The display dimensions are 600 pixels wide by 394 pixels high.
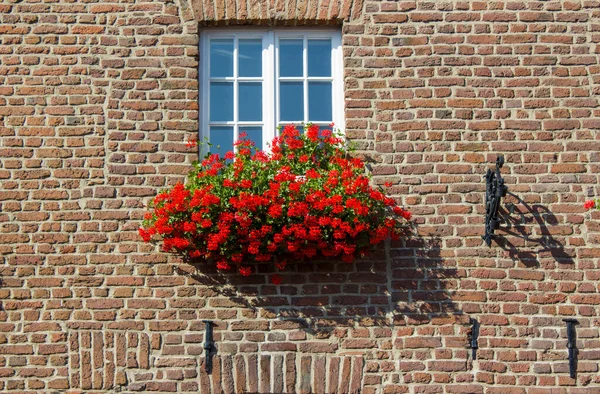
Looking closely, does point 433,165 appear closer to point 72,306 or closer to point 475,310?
point 475,310

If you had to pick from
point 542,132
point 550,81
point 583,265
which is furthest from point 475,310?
point 550,81

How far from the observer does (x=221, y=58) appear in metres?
7.14

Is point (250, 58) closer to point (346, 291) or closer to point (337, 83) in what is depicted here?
point (337, 83)

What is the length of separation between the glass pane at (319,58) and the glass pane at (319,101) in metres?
0.10

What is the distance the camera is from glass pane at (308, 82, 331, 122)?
23.1 ft

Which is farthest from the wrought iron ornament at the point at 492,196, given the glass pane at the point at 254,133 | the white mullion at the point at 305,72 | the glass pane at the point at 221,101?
the glass pane at the point at 221,101

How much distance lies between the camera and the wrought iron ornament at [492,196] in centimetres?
633

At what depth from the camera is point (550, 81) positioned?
6.93m

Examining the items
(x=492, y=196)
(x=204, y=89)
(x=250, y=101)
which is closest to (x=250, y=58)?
(x=250, y=101)

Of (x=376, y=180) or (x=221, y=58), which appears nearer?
(x=376, y=180)

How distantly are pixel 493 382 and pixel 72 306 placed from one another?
334 centimetres

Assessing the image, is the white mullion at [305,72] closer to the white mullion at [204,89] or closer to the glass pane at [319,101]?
the glass pane at [319,101]

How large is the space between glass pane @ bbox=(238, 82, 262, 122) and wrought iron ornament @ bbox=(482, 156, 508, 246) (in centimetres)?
199

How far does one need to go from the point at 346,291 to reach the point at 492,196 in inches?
54.2
